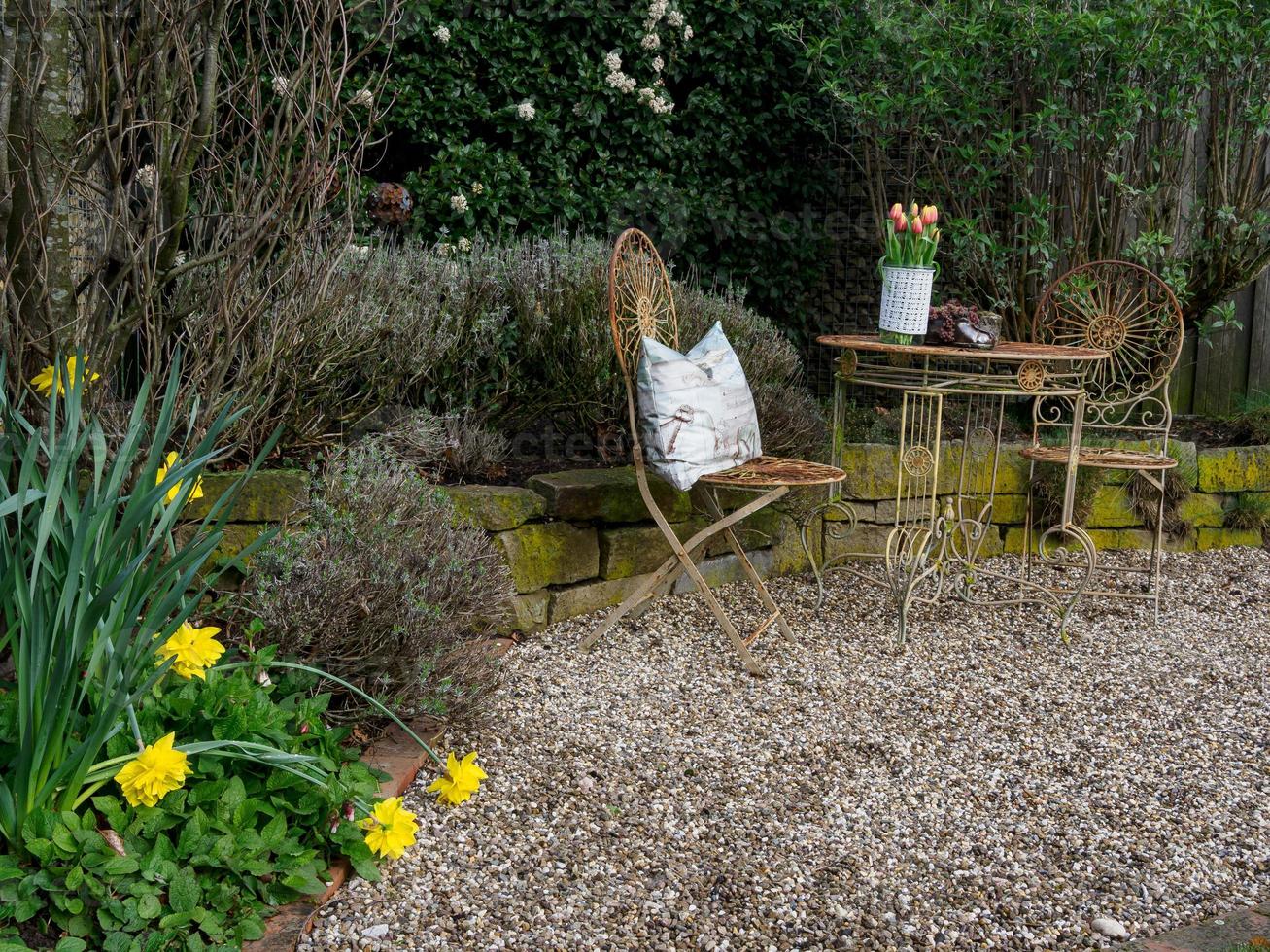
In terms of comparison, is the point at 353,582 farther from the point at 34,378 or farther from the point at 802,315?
the point at 802,315

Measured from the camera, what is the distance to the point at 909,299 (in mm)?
3963

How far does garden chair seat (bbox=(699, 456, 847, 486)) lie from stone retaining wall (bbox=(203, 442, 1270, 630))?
48 centimetres

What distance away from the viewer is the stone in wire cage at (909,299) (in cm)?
396

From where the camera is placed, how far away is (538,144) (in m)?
5.12

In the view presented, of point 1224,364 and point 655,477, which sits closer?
point 655,477

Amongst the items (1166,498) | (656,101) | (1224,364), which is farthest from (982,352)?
(1224,364)

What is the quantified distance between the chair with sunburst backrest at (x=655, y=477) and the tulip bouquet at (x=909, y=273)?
56cm

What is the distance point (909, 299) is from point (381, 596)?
2.09m

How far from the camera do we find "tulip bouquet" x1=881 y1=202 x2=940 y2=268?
393cm

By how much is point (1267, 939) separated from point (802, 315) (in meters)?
4.01

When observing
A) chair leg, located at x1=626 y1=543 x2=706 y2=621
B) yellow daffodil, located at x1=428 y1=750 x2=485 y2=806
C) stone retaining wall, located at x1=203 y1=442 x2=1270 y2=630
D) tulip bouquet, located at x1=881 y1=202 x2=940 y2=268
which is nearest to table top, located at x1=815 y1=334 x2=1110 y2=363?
Answer: tulip bouquet, located at x1=881 y1=202 x2=940 y2=268

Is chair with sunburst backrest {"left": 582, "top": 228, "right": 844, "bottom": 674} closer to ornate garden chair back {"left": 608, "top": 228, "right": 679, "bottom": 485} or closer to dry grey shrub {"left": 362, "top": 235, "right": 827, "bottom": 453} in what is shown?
ornate garden chair back {"left": 608, "top": 228, "right": 679, "bottom": 485}

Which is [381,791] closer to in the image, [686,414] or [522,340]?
[686,414]

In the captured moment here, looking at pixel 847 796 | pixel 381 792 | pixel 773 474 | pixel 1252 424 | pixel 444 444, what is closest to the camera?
pixel 381 792
